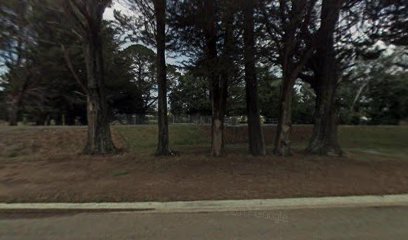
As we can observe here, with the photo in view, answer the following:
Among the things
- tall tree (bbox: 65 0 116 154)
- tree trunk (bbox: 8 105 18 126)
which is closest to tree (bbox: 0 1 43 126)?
tree trunk (bbox: 8 105 18 126)

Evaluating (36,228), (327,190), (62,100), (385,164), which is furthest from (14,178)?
(62,100)

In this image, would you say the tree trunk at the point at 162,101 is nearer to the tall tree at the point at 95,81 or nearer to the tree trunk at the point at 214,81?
the tree trunk at the point at 214,81

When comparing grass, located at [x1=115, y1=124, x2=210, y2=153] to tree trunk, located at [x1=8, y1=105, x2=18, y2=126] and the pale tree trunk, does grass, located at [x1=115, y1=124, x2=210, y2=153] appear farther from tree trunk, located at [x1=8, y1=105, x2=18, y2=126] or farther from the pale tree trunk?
the pale tree trunk

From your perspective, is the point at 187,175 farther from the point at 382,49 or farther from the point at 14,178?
the point at 382,49

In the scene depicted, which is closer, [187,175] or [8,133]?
[187,175]

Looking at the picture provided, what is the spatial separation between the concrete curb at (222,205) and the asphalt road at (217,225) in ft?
1.35

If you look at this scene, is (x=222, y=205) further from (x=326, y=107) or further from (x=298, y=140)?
(x=298, y=140)

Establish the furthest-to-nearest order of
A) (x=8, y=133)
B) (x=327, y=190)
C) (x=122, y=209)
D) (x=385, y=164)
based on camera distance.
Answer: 1. (x=8, y=133)
2. (x=385, y=164)
3. (x=327, y=190)
4. (x=122, y=209)

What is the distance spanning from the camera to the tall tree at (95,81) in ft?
62.5

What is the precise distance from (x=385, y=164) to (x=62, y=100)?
51.0 metres

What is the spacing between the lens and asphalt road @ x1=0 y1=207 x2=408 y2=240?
7434 millimetres

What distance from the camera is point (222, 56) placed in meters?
15.0

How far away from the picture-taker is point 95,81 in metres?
20.0

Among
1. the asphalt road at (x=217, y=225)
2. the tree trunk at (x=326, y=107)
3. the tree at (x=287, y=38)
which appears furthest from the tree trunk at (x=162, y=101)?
the asphalt road at (x=217, y=225)
